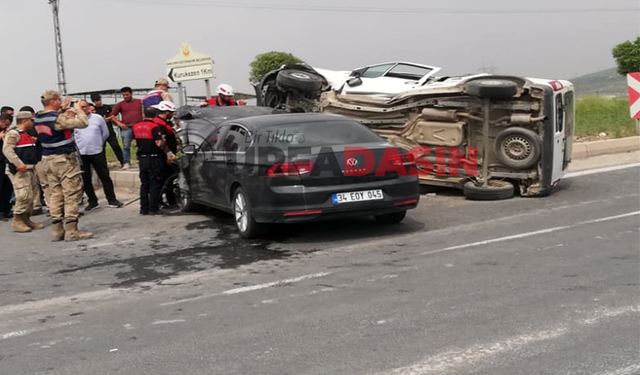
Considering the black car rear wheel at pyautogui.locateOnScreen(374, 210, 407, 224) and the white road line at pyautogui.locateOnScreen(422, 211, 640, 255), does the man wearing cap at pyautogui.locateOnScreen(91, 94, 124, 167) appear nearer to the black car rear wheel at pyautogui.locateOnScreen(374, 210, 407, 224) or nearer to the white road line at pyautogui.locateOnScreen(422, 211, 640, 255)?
the black car rear wheel at pyautogui.locateOnScreen(374, 210, 407, 224)

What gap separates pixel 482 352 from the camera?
13.1 ft

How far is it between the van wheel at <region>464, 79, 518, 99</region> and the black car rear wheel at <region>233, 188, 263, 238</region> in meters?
3.78

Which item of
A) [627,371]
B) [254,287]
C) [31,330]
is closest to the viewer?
[627,371]

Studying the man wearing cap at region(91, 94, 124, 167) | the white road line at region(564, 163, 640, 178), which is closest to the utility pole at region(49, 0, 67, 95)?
the man wearing cap at region(91, 94, 124, 167)

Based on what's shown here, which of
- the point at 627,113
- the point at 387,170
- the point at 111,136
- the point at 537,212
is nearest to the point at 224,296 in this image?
the point at 387,170

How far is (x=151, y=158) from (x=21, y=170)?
1.82 meters

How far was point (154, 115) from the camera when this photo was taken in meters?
10.3

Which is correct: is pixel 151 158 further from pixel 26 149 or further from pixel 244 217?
pixel 244 217

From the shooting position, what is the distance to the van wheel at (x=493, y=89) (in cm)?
941

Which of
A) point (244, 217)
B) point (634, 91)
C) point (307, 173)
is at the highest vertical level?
point (634, 91)

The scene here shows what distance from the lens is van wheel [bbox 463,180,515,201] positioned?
9781 mm

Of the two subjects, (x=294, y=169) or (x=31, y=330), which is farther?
(x=294, y=169)

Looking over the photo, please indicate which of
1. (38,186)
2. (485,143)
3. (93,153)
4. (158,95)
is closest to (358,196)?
(485,143)

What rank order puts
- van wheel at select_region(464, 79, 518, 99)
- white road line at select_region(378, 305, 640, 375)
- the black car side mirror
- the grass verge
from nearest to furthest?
white road line at select_region(378, 305, 640, 375) < van wheel at select_region(464, 79, 518, 99) < the black car side mirror < the grass verge
